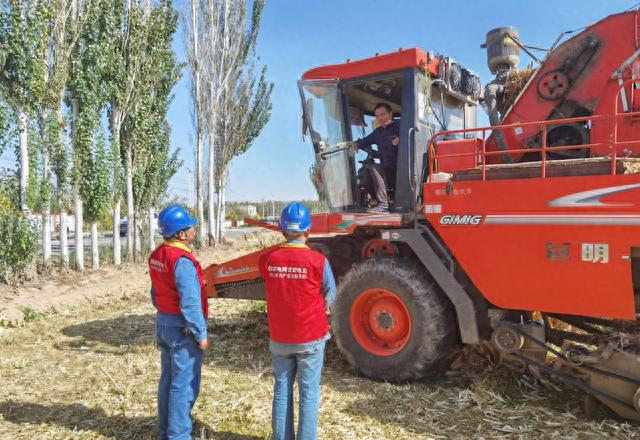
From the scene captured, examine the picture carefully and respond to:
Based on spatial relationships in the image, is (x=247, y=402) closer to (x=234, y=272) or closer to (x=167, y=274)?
(x=167, y=274)

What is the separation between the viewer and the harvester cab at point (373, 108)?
521cm

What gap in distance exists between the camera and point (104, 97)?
12617 mm

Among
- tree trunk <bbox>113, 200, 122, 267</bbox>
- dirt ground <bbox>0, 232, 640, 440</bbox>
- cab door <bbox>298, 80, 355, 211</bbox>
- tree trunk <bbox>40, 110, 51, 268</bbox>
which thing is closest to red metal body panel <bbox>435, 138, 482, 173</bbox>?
cab door <bbox>298, 80, 355, 211</bbox>

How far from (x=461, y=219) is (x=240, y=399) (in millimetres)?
2506

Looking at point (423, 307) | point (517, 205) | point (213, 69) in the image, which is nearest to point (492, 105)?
point (517, 205)

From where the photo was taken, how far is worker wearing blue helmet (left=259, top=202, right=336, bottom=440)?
3.31 metres

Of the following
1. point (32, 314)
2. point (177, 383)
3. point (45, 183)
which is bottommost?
point (32, 314)

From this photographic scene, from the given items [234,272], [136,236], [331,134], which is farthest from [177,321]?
[136,236]

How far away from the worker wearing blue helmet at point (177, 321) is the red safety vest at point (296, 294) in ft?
1.94

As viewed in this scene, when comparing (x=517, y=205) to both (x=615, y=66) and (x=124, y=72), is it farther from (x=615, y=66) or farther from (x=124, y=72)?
(x=124, y=72)

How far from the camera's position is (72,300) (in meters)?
9.79

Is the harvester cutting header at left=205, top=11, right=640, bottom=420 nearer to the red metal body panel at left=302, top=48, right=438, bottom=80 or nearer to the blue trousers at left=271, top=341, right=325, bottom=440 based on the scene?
the red metal body panel at left=302, top=48, right=438, bottom=80

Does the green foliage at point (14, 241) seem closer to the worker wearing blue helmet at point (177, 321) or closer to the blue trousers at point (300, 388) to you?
the worker wearing blue helmet at point (177, 321)

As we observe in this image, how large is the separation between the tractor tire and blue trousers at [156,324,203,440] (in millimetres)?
1805
